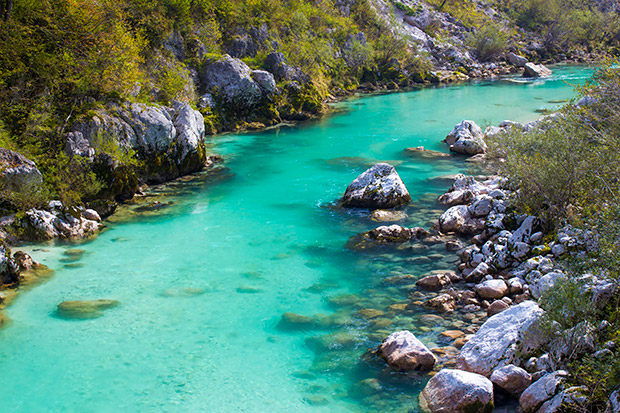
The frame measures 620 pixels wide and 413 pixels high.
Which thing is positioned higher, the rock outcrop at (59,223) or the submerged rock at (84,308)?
the rock outcrop at (59,223)

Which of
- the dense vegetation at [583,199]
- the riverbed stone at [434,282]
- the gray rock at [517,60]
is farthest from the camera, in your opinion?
the gray rock at [517,60]

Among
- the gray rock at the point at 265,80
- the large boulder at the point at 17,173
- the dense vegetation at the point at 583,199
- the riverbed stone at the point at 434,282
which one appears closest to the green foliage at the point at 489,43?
the gray rock at the point at 265,80

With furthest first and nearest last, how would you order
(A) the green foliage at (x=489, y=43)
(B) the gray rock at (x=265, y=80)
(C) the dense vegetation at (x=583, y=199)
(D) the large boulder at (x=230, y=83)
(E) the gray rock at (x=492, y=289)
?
(A) the green foliage at (x=489, y=43) → (B) the gray rock at (x=265, y=80) → (D) the large boulder at (x=230, y=83) → (E) the gray rock at (x=492, y=289) → (C) the dense vegetation at (x=583, y=199)

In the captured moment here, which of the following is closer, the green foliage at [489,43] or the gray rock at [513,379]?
the gray rock at [513,379]

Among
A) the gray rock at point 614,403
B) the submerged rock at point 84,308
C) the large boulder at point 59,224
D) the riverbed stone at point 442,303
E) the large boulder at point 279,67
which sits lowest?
the riverbed stone at point 442,303

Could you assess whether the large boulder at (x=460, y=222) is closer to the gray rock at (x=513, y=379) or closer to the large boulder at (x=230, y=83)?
the gray rock at (x=513, y=379)

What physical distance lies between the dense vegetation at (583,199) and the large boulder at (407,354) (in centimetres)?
224

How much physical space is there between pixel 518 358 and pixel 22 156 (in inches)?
575

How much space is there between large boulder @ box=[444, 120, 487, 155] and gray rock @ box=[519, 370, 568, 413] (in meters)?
18.4

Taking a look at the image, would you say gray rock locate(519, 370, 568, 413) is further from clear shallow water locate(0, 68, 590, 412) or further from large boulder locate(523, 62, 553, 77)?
large boulder locate(523, 62, 553, 77)

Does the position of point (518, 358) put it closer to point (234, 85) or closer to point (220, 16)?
point (234, 85)

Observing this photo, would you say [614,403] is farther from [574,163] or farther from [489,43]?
[489,43]

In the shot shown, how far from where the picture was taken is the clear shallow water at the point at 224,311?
8.62m

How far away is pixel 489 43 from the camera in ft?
208
